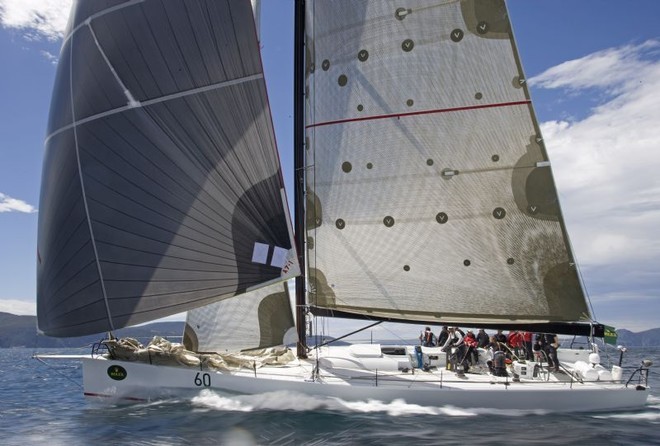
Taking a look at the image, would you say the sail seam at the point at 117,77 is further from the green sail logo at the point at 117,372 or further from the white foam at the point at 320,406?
the white foam at the point at 320,406

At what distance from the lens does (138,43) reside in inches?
476

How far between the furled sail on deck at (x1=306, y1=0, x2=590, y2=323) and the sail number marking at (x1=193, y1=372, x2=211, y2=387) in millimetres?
3142

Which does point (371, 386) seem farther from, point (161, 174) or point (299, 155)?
point (161, 174)

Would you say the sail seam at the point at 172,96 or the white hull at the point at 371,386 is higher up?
the sail seam at the point at 172,96

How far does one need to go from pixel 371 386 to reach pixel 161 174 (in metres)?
6.46

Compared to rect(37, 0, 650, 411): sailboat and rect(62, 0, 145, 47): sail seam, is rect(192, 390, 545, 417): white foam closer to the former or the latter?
rect(37, 0, 650, 411): sailboat

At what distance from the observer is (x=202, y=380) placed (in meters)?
11.8

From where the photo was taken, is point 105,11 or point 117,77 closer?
point 117,77

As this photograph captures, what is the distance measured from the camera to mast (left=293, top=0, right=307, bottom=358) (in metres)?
13.7

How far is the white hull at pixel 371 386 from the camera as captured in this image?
11.1 m

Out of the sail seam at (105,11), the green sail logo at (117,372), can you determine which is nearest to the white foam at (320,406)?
the green sail logo at (117,372)

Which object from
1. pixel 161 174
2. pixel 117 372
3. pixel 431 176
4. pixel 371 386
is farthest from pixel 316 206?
pixel 117 372

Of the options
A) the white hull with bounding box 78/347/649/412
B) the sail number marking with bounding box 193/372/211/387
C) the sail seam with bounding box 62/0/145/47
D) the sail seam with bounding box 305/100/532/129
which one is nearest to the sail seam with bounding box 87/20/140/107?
the sail seam with bounding box 62/0/145/47

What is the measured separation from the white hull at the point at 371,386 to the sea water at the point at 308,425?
18 cm
